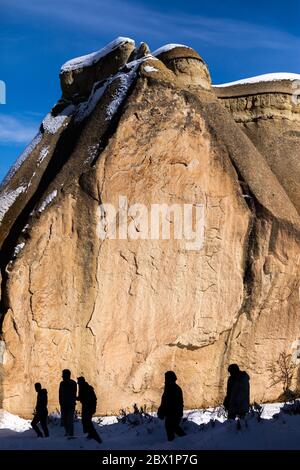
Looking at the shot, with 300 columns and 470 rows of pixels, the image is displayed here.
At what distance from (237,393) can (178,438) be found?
1192 mm

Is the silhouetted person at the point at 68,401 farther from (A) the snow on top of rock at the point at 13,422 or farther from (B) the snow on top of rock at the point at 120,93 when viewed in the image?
(B) the snow on top of rock at the point at 120,93

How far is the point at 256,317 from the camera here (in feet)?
51.5

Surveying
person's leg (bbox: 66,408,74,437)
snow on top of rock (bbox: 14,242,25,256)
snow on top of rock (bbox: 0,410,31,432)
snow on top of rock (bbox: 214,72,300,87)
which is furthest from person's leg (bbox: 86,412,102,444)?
snow on top of rock (bbox: 214,72,300,87)

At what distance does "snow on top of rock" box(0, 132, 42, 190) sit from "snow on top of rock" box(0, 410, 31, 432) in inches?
276

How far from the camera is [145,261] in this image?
14.4 metres

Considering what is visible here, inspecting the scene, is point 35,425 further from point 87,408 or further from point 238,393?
point 238,393

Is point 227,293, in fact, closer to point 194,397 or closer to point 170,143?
point 194,397

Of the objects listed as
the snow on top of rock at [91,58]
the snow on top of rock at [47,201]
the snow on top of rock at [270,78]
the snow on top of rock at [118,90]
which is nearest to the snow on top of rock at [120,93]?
the snow on top of rock at [118,90]

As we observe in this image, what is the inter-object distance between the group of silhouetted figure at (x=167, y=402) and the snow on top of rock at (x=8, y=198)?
20.6 feet

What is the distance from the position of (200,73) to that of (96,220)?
19.0ft

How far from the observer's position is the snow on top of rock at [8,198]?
1597 cm

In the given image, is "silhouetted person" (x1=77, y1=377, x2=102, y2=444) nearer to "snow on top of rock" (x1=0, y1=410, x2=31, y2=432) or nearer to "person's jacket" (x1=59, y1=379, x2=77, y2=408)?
"person's jacket" (x1=59, y1=379, x2=77, y2=408)

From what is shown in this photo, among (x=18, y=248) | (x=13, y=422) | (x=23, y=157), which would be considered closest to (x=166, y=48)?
(x=23, y=157)

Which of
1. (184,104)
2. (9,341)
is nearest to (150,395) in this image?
(9,341)
